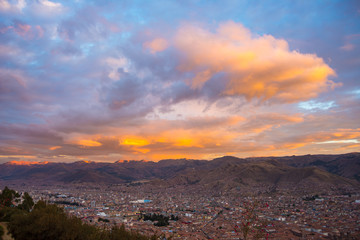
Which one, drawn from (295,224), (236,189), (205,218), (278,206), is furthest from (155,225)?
(236,189)

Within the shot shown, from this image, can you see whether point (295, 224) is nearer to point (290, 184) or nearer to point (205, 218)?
point (205, 218)

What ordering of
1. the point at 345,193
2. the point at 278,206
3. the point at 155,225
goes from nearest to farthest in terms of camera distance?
1. the point at 155,225
2. the point at 278,206
3. the point at 345,193

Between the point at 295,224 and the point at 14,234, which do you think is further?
the point at 295,224

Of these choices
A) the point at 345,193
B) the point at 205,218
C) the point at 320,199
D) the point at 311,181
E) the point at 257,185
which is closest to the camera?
the point at 205,218

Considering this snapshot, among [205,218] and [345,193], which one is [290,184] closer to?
[345,193]

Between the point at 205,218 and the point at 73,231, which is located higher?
the point at 73,231

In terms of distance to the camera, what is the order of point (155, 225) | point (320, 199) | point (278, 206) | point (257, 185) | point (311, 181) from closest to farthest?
point (155, 225)
point (278, 206)
point (320, 199)
point (311, 181)
point (257, 185)

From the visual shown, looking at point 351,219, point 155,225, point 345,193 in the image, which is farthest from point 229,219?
point 345,193

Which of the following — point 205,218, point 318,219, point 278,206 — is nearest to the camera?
point 318,219

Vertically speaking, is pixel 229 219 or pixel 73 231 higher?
pixel 73 231
